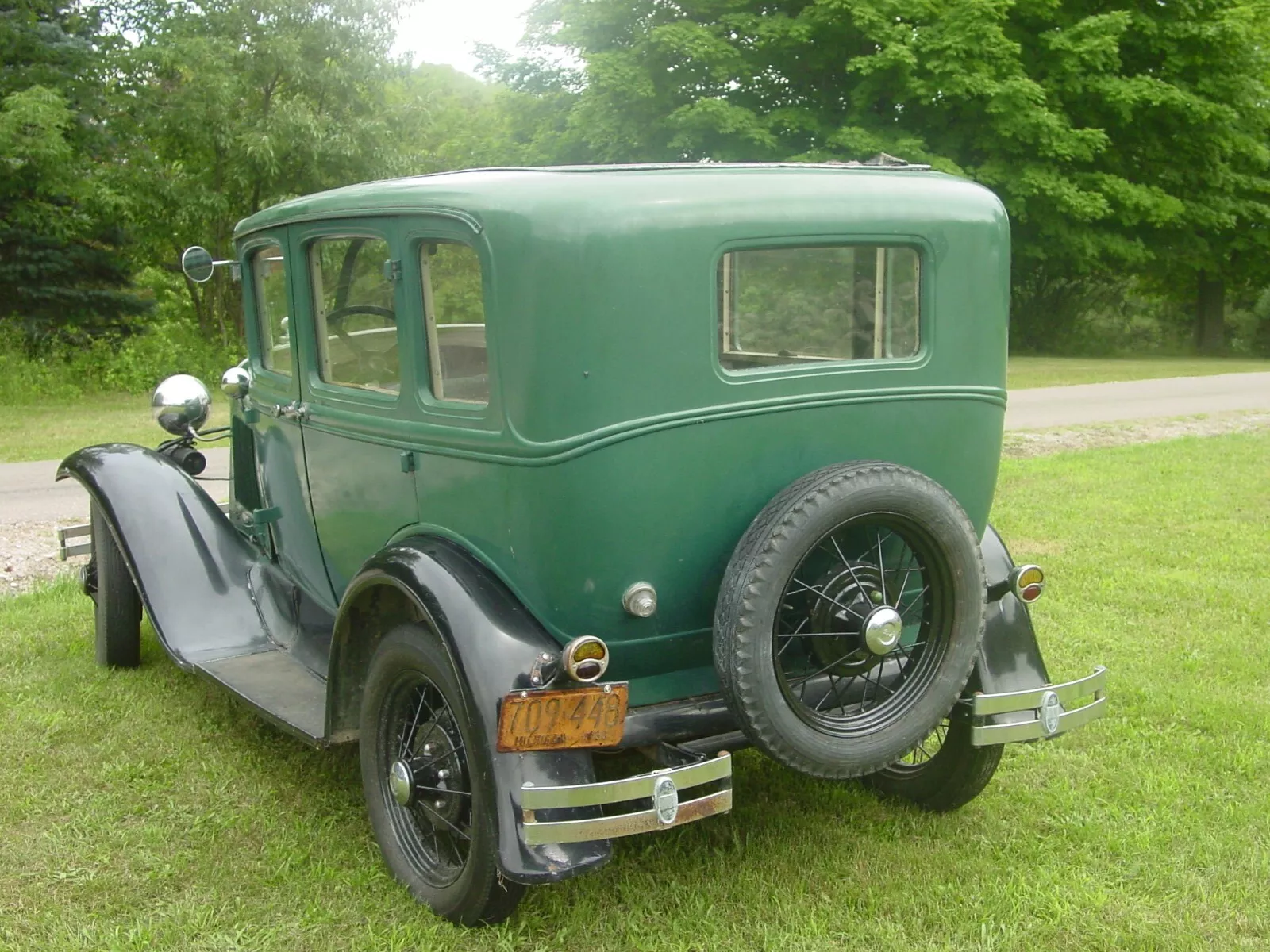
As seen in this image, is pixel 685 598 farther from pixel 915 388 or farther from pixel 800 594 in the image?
pixel 915 388

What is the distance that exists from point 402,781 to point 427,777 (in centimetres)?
7

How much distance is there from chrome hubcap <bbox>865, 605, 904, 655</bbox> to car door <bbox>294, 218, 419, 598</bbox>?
4.18 ft

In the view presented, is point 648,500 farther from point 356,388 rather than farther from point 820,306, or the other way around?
point 356,388

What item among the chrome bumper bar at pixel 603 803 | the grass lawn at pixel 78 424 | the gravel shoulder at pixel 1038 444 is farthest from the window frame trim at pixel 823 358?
the grass lawn at pixel 78 424

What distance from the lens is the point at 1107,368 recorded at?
20359 mm

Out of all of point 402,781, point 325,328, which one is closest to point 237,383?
point 325,328

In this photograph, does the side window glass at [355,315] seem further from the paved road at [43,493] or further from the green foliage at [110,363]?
the green foliage at [110,363]

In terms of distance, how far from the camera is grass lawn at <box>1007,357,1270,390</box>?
17889 millimetres

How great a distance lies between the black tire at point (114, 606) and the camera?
4.68 metres

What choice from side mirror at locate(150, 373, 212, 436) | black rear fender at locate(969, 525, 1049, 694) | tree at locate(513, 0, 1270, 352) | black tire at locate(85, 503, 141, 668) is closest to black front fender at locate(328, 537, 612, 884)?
black rear fender at locate(969, 525, 1049, 694)

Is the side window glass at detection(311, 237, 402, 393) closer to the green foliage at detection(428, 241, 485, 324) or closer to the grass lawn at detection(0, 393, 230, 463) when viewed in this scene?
the green foliage at detection(428, 241, 485, 324)

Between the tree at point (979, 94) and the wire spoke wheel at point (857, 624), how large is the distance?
16246 mm

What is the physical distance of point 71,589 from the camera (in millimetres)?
6027

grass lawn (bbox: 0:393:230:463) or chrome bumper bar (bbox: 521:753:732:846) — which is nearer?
chrome bumper bar (bbox: 521:753:732:846)
